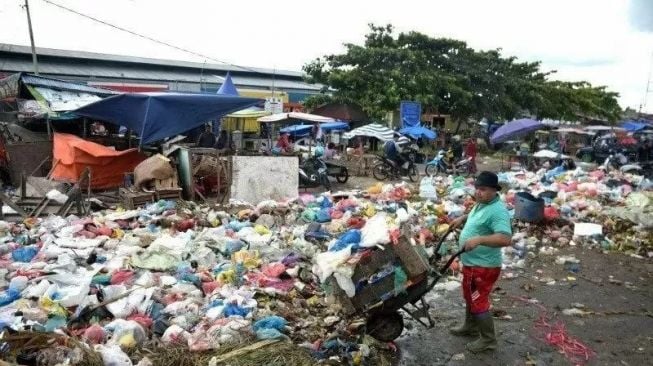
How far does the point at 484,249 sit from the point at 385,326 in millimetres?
1025

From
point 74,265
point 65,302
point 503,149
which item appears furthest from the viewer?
point 503,149

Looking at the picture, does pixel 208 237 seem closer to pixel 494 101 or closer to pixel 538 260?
pixel 538 260

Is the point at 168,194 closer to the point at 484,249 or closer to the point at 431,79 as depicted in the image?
the point at 484,249

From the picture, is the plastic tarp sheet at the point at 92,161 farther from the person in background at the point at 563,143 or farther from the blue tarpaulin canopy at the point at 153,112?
the person in background at the point at 563,143

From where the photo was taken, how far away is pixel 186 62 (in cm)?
3716

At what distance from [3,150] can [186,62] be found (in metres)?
27.0

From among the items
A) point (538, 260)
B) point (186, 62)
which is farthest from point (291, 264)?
point (186, 62)

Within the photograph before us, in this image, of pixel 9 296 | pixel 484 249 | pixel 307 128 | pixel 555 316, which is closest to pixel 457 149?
pixel 307 128

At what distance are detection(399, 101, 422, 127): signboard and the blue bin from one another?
1340 centimetres

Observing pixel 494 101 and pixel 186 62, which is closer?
pixel 494 101

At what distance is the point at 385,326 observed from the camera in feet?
13.1

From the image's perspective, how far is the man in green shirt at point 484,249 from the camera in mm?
3604

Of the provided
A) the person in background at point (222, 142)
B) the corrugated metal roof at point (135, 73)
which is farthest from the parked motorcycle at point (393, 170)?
the corrugated metal roof at point (135, 73)

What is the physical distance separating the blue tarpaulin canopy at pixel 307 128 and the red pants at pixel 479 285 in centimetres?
2006
